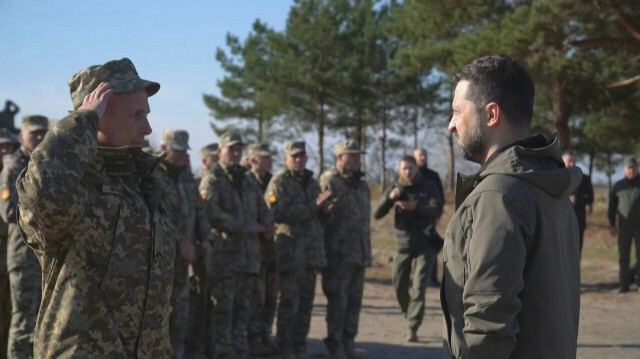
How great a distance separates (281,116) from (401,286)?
27758mm

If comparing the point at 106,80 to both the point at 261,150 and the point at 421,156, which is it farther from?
the point at 421,156

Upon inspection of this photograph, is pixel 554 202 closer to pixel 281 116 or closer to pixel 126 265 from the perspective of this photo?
pixel 126 265

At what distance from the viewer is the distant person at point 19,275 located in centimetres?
677

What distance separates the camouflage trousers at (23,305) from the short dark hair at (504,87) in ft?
17.2

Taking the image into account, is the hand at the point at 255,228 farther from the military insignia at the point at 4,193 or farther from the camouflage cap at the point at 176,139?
the military insignia at the point at 4,193

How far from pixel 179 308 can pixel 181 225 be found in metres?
0.77

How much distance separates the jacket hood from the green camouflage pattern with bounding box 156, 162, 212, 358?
447 cm

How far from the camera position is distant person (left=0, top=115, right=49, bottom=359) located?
22.2 feet

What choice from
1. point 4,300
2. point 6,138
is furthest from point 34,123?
point 4,300

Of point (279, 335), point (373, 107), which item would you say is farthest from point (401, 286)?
point (373, 107)

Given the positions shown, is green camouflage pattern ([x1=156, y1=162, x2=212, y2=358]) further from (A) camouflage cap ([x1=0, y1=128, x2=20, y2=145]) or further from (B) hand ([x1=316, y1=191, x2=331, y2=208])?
(A) camouflage cap ([x1=0, y1=128, x2=20, y2=145])

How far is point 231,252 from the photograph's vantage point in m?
7.88

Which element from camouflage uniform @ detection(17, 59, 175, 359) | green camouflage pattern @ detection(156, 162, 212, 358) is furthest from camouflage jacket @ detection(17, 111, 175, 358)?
green camouflage pattern @ detection(156, 162, 212, 358)

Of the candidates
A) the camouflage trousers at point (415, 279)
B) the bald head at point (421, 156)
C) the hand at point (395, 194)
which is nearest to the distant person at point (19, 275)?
the hand at point (395, 194)
